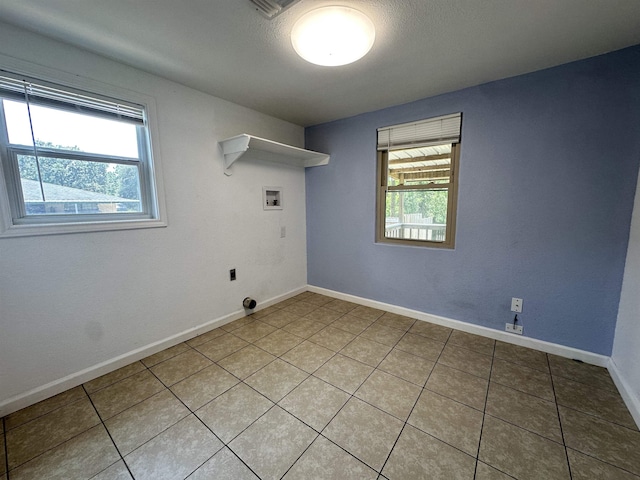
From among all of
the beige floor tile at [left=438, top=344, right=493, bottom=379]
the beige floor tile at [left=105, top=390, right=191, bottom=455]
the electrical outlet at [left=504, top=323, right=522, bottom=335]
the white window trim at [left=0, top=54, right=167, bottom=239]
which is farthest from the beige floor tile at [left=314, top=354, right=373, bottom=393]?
the white window trim at [left=0, top=54, right=167, bottom=239]

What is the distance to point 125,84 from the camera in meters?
1.88

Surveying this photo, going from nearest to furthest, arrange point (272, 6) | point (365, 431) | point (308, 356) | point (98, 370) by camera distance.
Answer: point (272, 6)
point (365, 431)
point (98, 370)
point (308, 356)

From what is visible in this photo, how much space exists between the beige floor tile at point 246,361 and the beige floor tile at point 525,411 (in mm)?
1574

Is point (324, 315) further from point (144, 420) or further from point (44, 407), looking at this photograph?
point (44, 407)

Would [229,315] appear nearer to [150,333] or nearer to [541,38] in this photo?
[150,333]

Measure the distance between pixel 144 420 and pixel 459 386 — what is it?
202 centimetres

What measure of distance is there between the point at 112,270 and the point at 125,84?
139 cm

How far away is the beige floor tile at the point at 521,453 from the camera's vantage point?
1.18 meters

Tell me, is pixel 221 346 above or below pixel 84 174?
below

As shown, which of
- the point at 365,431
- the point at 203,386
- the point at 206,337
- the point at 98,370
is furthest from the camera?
the point at 206,337

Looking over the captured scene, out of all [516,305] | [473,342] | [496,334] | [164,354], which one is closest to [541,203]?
[516,305]

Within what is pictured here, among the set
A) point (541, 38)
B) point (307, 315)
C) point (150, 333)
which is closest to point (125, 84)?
point (150, 333)

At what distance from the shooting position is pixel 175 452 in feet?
4.25

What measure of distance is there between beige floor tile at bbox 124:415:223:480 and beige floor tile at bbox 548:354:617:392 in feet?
7.87
